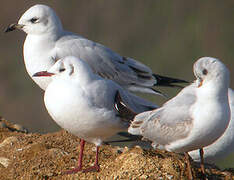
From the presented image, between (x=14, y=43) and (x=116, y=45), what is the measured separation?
89.0 inches

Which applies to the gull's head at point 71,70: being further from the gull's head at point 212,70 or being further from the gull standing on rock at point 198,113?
the gull's head at point 212,70

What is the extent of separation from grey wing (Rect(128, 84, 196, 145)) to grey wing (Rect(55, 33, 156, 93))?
1.50m

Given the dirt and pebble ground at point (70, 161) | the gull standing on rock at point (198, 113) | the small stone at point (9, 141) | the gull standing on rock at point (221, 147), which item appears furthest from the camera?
the gull standing on rock at point (221, 147)

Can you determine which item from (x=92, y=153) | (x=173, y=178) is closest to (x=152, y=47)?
(x=92, y=153)

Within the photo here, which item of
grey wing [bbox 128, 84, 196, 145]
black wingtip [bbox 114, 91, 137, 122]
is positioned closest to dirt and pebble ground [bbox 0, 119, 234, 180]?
grey wing [bbox 128, 84, 196, 145]

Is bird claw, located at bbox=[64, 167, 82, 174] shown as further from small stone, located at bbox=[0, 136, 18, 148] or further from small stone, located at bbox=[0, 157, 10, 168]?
small stone, located at bbox=[0, 136, 18, 148]

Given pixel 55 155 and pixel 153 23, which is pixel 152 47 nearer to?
pixel 153 23

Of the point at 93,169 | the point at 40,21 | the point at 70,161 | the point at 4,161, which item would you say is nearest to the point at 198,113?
the point at 93,169

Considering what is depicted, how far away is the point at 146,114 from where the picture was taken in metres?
6.12

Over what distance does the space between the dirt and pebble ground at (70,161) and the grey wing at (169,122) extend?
16 centimetres

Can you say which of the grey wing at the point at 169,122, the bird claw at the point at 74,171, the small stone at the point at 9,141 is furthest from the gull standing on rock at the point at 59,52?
the grey wing at the point at 169,122

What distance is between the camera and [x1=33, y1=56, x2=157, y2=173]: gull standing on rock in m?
5.92

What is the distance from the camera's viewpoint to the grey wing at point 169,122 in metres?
5.71

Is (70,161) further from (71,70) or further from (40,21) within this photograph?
(40,21)
